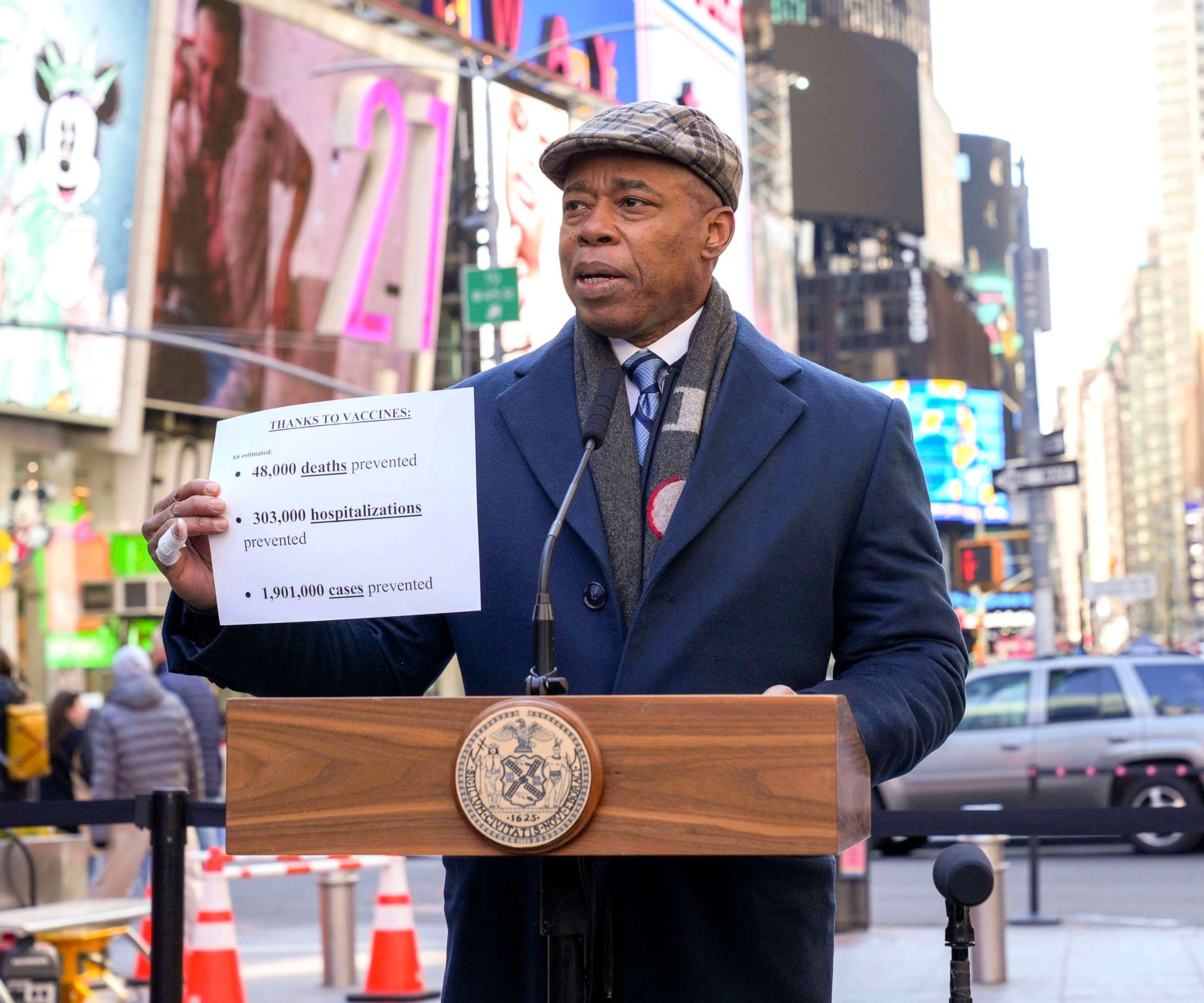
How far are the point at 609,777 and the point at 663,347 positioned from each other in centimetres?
92

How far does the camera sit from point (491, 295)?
19.2 metres

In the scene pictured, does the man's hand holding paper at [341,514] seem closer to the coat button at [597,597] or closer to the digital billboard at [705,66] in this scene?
the coat button at [597,597]

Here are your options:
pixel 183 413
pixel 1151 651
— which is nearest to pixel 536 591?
pixel 1151 651

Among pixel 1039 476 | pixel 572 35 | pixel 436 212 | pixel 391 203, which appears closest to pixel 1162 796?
pixel 1039 476

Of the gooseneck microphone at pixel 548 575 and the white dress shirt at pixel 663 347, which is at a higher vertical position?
the white dress shirt at pixel 663 347

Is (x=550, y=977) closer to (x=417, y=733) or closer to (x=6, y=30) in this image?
(x=417, y=733)

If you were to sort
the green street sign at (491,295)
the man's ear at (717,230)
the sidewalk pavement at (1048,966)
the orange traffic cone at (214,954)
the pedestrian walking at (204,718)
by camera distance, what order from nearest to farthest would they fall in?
the man's ear at (717,230), the orange traffic cone at (214,954), the sidewalk pavement at (1048,966), the pedestrian walking at (204,718), the green street sign at (491,295)

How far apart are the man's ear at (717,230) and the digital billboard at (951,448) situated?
6107 cm

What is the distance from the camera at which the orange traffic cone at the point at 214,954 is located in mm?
8055

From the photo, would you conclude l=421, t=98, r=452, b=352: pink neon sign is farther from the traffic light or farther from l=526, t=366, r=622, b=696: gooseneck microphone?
l=526, t=366, r=622, b=696: gooseneck microphone

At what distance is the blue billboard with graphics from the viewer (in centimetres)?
3156

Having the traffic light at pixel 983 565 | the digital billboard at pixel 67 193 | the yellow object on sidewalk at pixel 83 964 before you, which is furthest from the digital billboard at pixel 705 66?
the yellow object on sidewalk at pixel 83 964

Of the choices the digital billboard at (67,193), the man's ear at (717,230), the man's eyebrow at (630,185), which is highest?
the digital billboard at (67,193)

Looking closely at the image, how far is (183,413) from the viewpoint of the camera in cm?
2469
